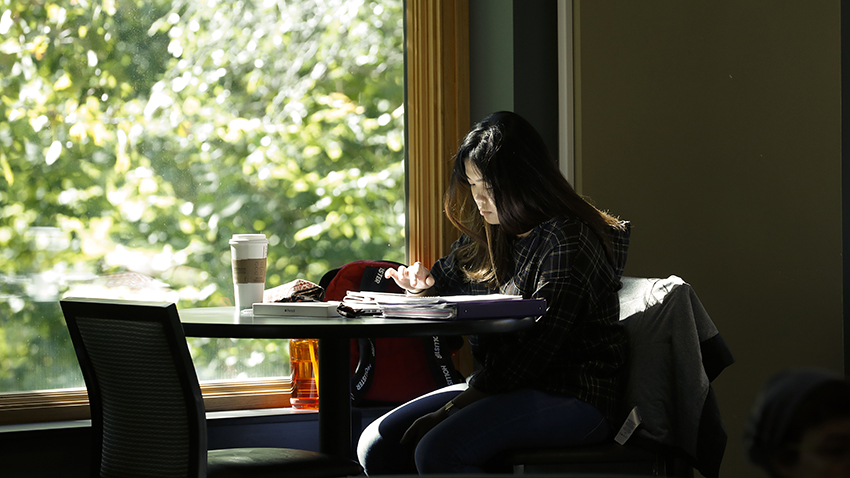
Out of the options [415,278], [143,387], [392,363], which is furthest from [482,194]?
[143,387]

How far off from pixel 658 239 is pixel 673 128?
0.40 metres

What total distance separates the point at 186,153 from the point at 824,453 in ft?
7.97

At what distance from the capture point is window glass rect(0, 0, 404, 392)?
2.37 m

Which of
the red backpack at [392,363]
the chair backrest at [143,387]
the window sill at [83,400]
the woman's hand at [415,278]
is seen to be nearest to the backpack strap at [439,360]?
the red backpack at [392,363]

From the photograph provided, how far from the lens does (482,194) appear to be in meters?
1.91

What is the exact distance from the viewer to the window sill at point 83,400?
2299 millimetres

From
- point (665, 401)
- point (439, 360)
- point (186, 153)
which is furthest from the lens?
point (186, 153)

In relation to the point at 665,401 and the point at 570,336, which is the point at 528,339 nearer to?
the point at 570,336

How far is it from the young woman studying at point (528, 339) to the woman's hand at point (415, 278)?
14 cm

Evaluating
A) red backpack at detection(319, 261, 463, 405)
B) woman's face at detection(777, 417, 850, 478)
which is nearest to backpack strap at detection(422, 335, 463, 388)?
red backpack at detection(319, 261, 463, 405)

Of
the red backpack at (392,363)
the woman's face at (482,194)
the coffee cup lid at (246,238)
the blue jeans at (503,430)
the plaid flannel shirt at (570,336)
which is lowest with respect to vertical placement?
the red backpack at (392,363)

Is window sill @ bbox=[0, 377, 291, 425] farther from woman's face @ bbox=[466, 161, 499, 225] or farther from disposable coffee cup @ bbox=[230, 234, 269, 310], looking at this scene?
woman's face @ bbox=[466, 161, 499, 225]

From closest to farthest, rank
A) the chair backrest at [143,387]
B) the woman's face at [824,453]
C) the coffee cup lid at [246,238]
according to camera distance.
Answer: the woman's face at [824,453] → the chair backrest at [143,387] → the coffee cup lid at [246,238]

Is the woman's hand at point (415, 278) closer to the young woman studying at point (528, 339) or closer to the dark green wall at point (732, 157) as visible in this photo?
the young woman studying at point (528, 339)
